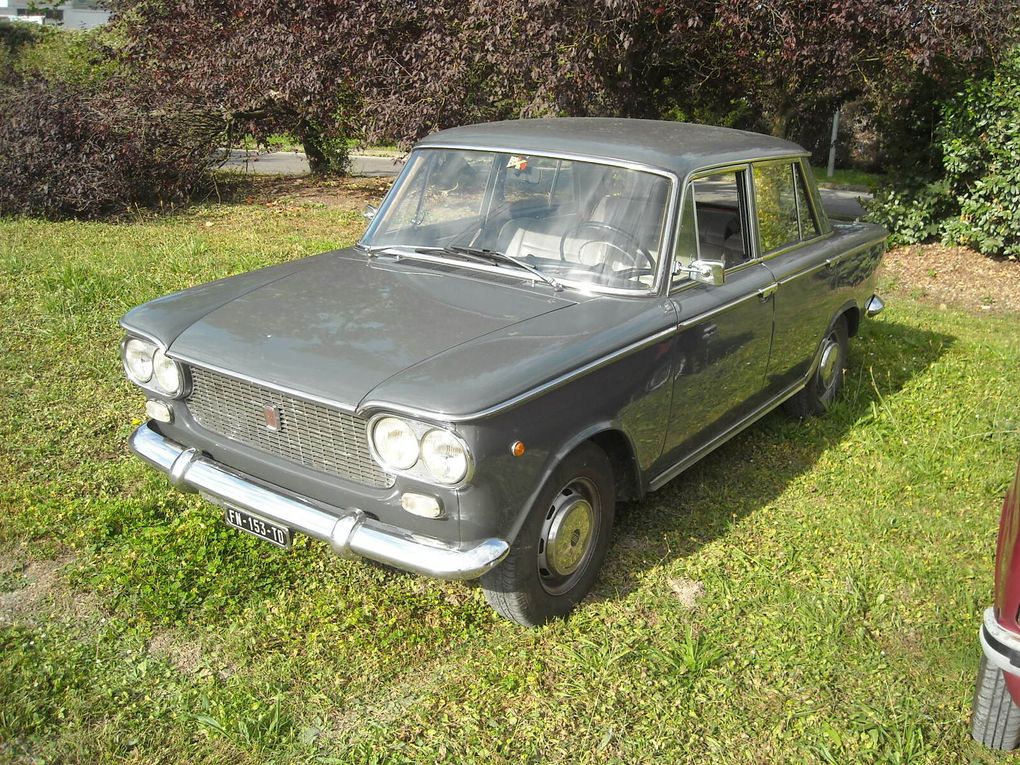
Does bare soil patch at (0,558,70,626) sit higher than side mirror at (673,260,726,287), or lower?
lower

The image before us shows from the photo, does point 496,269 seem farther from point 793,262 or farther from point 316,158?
point 316,158

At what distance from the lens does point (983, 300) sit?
9.00 m

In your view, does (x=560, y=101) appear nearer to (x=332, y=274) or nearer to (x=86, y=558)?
(x=332, y=274)

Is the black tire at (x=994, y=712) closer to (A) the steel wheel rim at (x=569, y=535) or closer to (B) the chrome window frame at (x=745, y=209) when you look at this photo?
(A) the steel wheel rim at (x=569, y=535)

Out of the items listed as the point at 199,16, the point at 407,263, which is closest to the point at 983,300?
the point at 407,263

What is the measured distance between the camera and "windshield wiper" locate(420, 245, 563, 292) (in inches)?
151

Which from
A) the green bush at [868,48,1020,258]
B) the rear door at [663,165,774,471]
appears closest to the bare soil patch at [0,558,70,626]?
the rear door at [663,165,774,471]

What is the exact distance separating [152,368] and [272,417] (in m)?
0.73

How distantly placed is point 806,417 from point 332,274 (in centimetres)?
322

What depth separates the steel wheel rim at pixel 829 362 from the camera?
18.4 feet

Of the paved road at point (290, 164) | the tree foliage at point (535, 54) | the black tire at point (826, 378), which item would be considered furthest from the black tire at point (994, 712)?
the paved road at point (290, 164)

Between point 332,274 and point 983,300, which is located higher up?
point 332,274

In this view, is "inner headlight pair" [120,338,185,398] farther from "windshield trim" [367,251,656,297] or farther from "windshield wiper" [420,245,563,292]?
"windshield wiper" [420,245,563,292]

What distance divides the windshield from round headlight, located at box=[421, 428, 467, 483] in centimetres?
121
